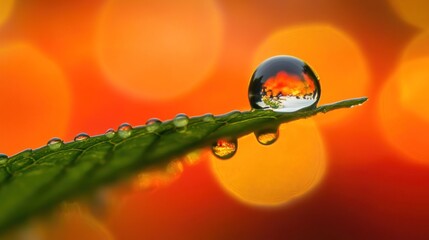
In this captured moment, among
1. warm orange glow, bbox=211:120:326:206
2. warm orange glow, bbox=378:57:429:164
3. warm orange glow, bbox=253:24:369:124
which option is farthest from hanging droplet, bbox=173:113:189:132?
warm orange glow, bbox=253:24:369:124

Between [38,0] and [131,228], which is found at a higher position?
[38,0]

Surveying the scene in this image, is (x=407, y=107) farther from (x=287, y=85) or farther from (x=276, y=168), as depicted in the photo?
(x=287, y=85)

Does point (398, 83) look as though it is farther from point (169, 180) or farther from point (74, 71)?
point (169, 180)

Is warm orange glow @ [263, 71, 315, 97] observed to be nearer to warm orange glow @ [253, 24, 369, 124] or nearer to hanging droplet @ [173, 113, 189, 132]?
hanging droplet @ [173, 113, 189, 132]

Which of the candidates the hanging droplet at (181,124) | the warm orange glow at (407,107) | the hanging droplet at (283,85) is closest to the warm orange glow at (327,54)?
the warm orange glow at (407,107)

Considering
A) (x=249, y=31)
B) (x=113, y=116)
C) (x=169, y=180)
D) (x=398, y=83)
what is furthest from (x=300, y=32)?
(x=169, y=180)

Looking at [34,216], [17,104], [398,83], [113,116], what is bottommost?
[34,216]

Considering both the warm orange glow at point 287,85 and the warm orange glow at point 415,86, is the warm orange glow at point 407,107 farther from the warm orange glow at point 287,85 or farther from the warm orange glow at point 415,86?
the warm orange glow at point 287,85
